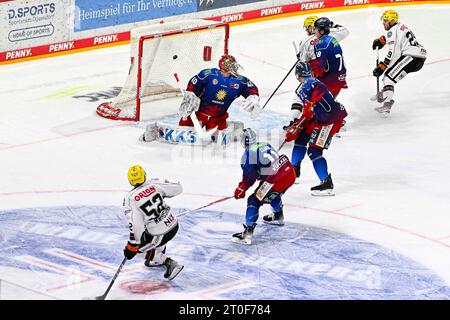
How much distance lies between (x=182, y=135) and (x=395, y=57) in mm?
3220

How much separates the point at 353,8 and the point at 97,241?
1086cm

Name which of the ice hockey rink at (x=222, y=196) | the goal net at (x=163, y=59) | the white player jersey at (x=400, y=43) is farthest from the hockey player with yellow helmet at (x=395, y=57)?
the goal net at (x=163, y=59)

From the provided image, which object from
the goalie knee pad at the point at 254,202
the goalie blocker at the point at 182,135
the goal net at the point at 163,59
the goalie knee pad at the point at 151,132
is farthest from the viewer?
the goal net at the point at 163,59

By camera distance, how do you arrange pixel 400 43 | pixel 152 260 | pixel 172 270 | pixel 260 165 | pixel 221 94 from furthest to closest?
1. pixel 400 43
2. pixel 221 94
3. pixel 260 165
4. pixel 152 260
5. pixel 172 270

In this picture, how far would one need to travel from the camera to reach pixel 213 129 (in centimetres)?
1486

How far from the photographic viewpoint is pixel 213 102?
14.7m

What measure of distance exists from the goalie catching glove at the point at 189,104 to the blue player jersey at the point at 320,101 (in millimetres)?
1755

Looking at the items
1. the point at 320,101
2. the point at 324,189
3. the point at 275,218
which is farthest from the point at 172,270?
the point at 320,101

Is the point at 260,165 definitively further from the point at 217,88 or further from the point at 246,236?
the point at 217,88

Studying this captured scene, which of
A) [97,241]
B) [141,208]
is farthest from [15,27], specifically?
[141,208]

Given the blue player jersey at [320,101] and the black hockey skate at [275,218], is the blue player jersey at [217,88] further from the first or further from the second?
the black hockey skate at [275,218]

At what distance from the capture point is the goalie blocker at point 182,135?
48.8 ft

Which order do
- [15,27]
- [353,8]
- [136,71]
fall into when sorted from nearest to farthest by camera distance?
[136,71], [15,27], [353,8]
